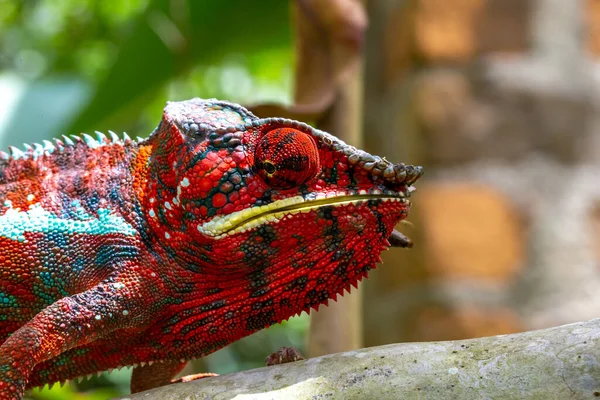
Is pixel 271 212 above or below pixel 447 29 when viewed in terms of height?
below

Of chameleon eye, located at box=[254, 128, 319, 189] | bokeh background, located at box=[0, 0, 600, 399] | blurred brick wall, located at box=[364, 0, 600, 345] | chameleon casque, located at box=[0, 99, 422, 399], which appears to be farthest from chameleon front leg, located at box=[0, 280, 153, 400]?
blurred brick wall, located at box=[364, 0, 600, 345]

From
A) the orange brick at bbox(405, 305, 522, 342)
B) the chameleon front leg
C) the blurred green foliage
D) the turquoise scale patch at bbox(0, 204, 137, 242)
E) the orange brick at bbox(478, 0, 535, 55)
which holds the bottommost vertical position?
the orange brick at bbox(405, 305, 522, 342)

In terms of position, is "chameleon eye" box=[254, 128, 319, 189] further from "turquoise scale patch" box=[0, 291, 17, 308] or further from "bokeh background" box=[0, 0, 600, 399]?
"bokeh background" box=[0, 0, 600, 399]

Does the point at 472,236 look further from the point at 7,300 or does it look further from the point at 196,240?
the point at 7,300

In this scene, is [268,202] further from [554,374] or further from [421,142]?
[421,142]

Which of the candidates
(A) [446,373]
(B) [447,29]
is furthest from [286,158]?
(B) [447,29]

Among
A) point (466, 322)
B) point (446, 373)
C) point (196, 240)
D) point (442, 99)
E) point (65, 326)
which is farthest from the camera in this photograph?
point (442, 99)
